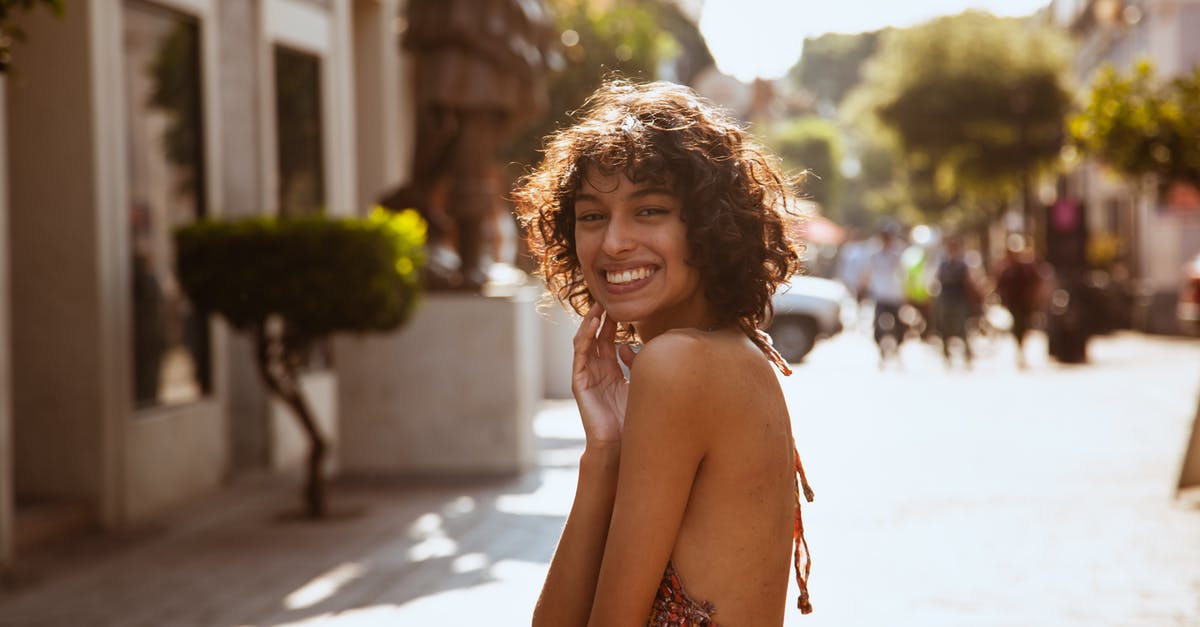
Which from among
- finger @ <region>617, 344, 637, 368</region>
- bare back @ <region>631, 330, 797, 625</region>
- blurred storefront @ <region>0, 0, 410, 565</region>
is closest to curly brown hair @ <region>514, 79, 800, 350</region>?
bare back @ <region>631, 330, 797, 625</region>

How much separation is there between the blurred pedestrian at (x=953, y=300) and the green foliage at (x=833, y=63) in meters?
104

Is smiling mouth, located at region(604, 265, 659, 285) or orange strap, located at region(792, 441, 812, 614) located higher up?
smiling mouth, located at region(604, 265, 659, 285)

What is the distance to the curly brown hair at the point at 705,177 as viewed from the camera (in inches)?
93.9

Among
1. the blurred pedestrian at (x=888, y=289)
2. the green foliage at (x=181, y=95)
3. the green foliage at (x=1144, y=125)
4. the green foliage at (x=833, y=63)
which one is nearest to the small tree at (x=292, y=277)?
the green foliage at (x=181, y=95)

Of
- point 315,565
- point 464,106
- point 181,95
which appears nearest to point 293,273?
point 315,565

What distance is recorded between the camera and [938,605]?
664 cm

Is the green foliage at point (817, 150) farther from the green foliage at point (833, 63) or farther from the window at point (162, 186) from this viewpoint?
the window at point (162, 186)

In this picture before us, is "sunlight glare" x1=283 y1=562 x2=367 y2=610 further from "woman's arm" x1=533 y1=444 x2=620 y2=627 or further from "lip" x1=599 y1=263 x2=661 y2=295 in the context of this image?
"lip" x1=599 y1=263 x2=661 y2=295

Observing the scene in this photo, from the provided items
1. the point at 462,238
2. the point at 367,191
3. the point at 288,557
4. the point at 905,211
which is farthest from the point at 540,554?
the point at 905,211

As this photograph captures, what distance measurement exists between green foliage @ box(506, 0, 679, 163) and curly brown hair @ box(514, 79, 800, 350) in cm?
2003

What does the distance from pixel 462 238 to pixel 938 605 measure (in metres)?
5.82

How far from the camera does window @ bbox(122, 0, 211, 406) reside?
33.2ft

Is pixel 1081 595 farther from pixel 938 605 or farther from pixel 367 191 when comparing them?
pixel 367 191

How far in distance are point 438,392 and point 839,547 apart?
13.1 ft
